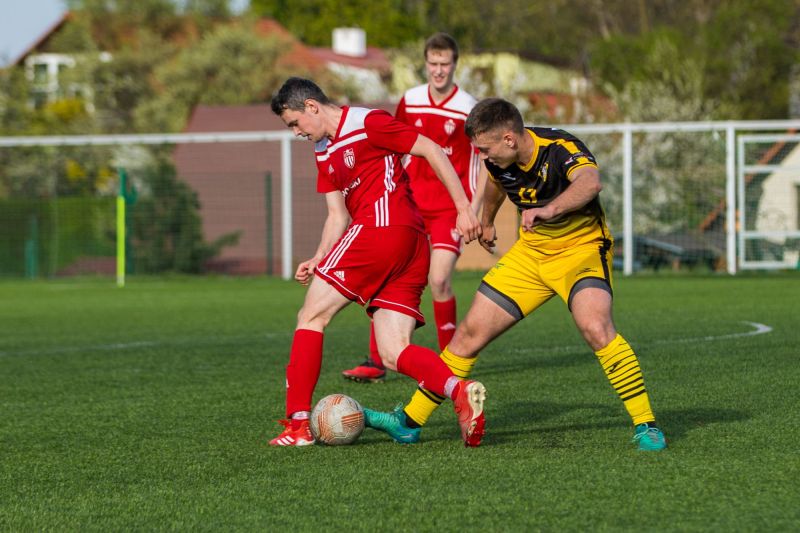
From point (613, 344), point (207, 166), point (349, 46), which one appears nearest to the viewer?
point (613, 344)

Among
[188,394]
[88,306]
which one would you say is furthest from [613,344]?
[88,306]

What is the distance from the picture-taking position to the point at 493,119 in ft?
19.1

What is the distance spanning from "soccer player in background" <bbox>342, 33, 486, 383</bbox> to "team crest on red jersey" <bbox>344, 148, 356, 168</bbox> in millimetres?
2586

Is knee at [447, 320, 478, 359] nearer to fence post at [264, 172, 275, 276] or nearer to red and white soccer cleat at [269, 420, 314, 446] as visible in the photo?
red and white soccer cleat at [269, 420, 314, 446]

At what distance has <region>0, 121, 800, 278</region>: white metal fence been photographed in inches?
851

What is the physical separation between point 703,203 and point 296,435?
1743 centimetres

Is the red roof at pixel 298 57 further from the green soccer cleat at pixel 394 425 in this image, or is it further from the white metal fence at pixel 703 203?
the green soccer cleat at pixel 394 425

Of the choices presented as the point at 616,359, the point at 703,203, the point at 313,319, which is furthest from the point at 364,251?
the point at 703,203

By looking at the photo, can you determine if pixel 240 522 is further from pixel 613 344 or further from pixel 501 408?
pixel 501 408

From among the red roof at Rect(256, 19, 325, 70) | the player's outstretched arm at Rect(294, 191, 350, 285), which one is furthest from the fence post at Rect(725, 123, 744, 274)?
the red roof at Rect(256, 19, 325, 70)

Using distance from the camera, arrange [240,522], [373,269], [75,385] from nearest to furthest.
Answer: [240,522] → [373,269] → [75,385]

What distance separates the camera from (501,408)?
739 centimetres

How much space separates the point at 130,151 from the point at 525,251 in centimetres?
3011

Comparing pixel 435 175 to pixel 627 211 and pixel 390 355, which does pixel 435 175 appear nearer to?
pixel 390 355
